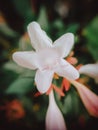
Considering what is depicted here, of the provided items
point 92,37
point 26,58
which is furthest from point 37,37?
point 92,37

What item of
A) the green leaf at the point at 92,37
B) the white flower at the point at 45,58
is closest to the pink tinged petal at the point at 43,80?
the white flower at the point at 45,58

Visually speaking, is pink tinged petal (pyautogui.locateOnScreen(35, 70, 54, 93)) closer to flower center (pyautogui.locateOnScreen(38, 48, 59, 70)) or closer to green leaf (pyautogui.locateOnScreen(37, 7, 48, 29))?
flower center (pyautogui.locateOnScreen(38, 48, 59, 70))

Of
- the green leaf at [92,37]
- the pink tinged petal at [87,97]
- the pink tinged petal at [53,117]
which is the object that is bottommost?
the pink tinged petal at [53,117]

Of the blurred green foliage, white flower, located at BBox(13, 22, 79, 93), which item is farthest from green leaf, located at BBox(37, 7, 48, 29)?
white flower, located at BBox(13, 22, 79, 93)

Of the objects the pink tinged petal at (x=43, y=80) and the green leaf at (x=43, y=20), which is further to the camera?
the green leaf at (x=43, y=20)

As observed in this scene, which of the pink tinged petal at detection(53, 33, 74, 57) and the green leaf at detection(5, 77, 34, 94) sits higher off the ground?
the pink tinged petal at detection(53, 33, 74, 57)

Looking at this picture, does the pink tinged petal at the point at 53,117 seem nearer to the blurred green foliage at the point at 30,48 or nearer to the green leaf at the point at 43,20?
the blurred green foliage at the point at 30,48

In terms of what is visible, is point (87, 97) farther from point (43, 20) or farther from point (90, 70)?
point (43, 20)

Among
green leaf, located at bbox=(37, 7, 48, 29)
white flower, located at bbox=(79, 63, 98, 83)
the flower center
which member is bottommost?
white flower, located at bbox=(79, 63, 98, 83)
